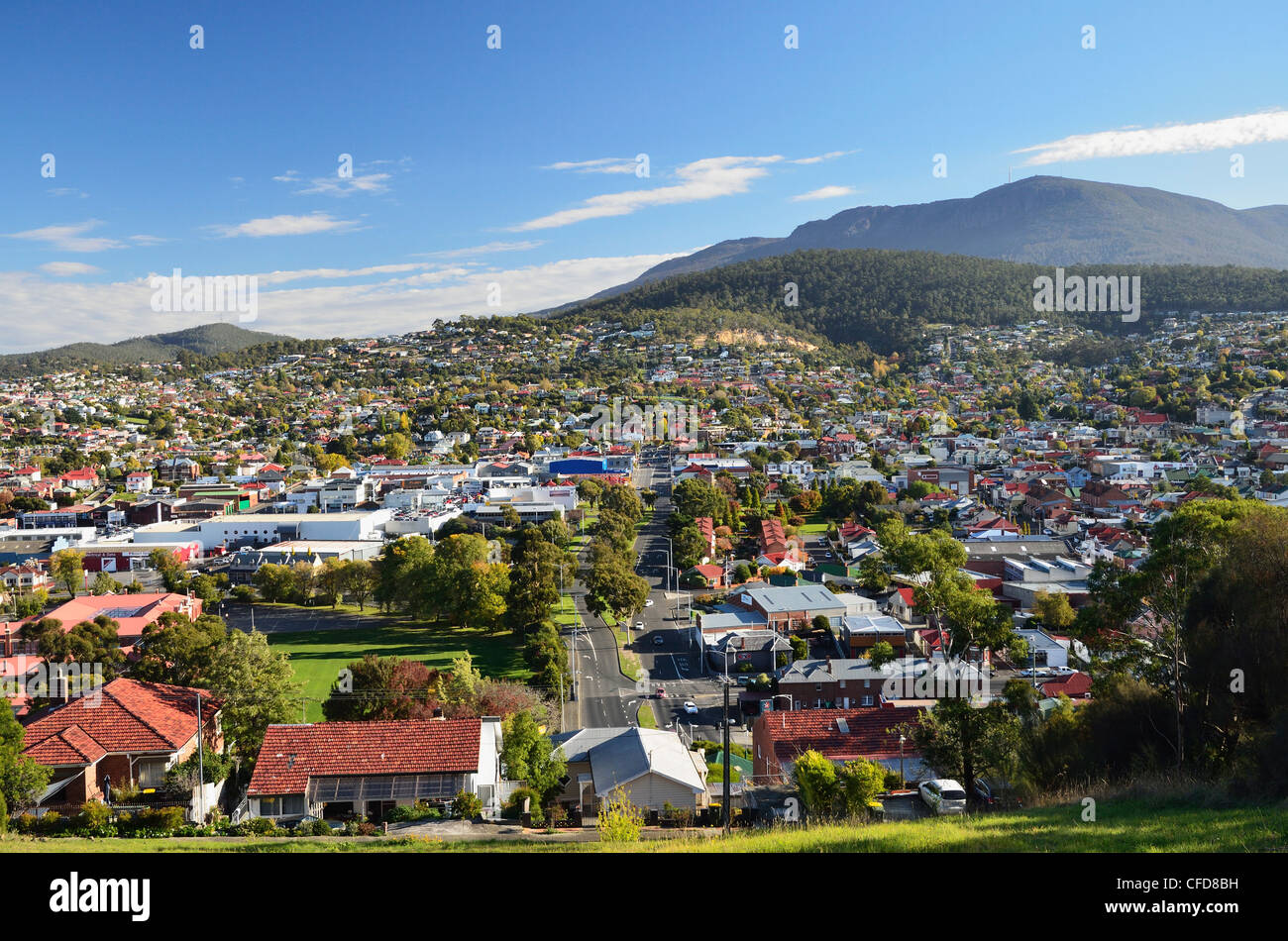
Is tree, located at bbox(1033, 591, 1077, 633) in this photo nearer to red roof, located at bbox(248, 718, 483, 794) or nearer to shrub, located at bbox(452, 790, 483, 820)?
red roof, located at bbox(248, 718, 483, 794)

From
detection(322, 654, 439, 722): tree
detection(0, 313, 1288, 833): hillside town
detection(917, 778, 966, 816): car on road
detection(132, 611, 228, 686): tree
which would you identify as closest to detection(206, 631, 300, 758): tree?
detection(0, 313, 1288, 833): hillside town

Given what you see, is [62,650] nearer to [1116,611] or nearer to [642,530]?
[1116,611]

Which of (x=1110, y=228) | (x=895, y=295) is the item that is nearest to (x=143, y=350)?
(x=895, y=295)

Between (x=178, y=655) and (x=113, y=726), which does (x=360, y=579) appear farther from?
(x=113, y=726)
